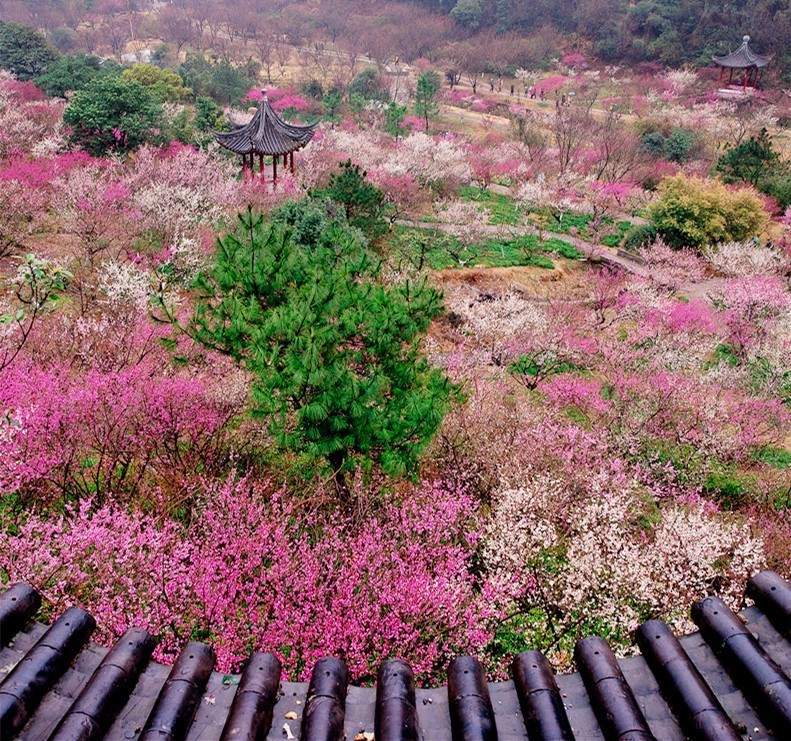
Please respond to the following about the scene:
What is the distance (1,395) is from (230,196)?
18580mm

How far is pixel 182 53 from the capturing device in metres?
77.6

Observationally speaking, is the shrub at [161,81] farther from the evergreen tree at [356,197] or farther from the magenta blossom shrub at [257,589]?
the magenta blossom shrub at [257,589]

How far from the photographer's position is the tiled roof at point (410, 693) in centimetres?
277

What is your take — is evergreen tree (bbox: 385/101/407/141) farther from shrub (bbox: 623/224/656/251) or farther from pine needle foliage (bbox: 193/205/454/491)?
pine needle foliage (bbox: 193/205/454/491)

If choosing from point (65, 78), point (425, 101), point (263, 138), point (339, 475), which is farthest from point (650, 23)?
point (339, 475)

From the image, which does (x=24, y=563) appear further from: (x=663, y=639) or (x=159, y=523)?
(x=663, y=639)

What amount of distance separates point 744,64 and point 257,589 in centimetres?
6866

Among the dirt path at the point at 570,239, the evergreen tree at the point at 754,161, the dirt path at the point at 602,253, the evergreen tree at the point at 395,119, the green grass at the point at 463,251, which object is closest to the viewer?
the dirt path at the point at 602,253

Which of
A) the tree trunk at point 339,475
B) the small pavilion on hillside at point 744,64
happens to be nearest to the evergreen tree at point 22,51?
the tree trunk at point 339,475

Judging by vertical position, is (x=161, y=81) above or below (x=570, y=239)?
above

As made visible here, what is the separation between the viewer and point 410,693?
3.03 m

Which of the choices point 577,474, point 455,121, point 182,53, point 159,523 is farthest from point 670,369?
point 182,53

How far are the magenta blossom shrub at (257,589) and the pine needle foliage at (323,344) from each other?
1.39 metres

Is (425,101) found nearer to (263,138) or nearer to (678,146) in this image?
(678,146)
